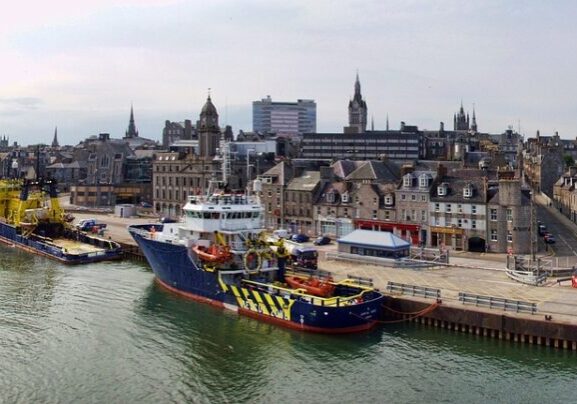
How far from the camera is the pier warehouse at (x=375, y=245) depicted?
2212 inches

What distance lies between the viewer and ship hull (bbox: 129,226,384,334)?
40.4 meters

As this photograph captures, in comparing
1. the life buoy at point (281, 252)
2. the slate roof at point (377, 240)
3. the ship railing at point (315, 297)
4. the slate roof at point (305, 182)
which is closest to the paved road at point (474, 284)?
the slate roof at point (377, 240)

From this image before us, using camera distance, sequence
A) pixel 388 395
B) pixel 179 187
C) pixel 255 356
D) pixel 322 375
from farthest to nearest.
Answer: pixel 179 187 < pixel 255 356 < pixel 322 375 < pixel 388 395

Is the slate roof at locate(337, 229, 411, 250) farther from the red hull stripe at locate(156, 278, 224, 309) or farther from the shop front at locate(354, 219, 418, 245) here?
the red hull stripe at locate(156, 278, 224, 309)

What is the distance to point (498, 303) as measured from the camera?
4028 cm

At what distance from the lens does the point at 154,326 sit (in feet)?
141

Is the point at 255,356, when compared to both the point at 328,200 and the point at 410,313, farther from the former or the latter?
the point at 328,200

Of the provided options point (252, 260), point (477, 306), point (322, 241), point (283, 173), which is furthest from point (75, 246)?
point (477, 306)

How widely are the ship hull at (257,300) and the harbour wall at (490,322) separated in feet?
6.17

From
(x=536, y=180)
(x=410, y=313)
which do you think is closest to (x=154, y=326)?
(x=410, y=313)

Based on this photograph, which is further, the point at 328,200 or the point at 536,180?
the point at 536,180

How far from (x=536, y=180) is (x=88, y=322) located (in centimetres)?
10207

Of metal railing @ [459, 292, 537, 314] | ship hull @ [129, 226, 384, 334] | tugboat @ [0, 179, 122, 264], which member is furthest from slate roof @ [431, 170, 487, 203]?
Result: tugboat @ [0, 179, 122, 264]

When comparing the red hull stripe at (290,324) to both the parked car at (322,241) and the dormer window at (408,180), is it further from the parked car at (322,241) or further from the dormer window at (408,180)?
the dormer window at (408,180)
